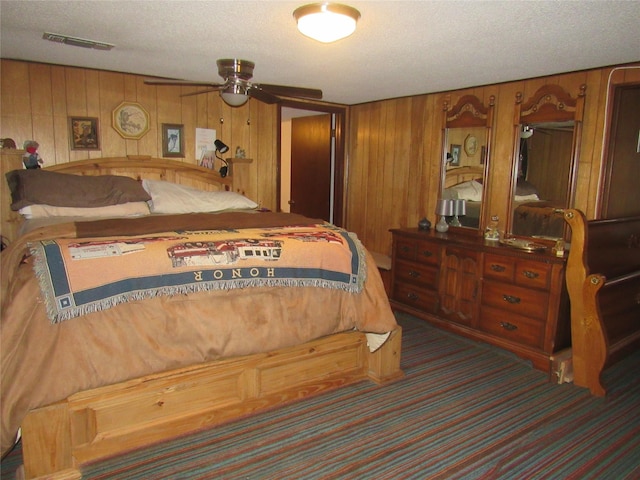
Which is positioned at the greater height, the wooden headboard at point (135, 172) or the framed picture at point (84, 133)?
the framed picture at point (84, 133)

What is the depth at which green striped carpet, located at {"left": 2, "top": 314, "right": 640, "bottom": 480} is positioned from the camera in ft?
6.86

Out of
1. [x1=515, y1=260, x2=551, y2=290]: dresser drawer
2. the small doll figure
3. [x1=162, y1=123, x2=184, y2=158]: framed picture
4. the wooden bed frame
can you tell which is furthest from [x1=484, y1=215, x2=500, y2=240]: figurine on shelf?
the small doll figure

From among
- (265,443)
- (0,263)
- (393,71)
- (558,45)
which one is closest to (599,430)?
(265,443)

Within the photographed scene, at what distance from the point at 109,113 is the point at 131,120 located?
19 cm

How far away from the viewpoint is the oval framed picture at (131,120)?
4.03m

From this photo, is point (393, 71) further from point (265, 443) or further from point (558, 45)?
point (265, 443)

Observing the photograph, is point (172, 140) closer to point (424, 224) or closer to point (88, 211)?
point (88, 211)

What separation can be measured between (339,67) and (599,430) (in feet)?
9.86

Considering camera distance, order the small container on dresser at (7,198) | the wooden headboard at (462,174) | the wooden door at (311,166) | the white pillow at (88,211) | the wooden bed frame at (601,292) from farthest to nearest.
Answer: the wooden door at (311,166) → the wooden headboard at (462,174) → the small container on dresser at (7,198) → the white pillow at (88,211) → the wooden bed frame at (601,292)

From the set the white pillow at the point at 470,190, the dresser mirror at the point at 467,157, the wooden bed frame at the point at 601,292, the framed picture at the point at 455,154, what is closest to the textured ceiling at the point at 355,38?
the dresser mirror at the point at 467,157

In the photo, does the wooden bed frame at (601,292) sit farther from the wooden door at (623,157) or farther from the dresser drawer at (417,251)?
the dresser drawer at (417,251)

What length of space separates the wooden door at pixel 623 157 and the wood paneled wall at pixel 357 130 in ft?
0.24

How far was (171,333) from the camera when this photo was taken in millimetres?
2195

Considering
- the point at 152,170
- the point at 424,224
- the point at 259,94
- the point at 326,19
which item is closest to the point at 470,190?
the point at 424,224
